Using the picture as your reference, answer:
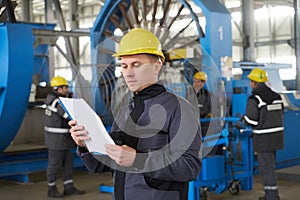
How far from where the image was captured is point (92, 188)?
645 centimetres

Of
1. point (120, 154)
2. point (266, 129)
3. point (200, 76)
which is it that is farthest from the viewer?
point (200, 76)

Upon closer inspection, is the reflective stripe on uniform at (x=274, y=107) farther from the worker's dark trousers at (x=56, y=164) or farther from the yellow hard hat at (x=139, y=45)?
the yellow hard hat at (x=139, y=45)

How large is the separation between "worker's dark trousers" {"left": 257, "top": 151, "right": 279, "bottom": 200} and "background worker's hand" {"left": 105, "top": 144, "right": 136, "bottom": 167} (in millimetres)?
3783

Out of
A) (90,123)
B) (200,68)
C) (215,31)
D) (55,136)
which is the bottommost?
(55,136)

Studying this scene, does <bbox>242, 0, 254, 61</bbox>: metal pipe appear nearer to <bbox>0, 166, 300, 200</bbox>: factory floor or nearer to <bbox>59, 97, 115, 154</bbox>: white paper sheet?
<bbox>0, 166, 300, 200</bbox>: factory floor

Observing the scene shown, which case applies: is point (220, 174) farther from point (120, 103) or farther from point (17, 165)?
point (17, 165)

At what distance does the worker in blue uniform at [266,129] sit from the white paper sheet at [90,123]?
3.65 m

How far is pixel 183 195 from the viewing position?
179 centimetres

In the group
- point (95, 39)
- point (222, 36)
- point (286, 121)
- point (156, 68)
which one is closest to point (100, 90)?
point (95, 39)

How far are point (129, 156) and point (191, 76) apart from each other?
5154mm

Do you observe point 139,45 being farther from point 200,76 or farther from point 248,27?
point 248,27

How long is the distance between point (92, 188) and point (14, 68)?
6.77 feet

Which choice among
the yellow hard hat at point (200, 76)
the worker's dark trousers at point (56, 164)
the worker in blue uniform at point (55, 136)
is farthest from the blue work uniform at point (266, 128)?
the worker's dark trousers at point (56, 164)

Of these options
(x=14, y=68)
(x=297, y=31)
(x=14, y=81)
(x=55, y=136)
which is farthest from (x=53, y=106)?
(x=297, y=31)
